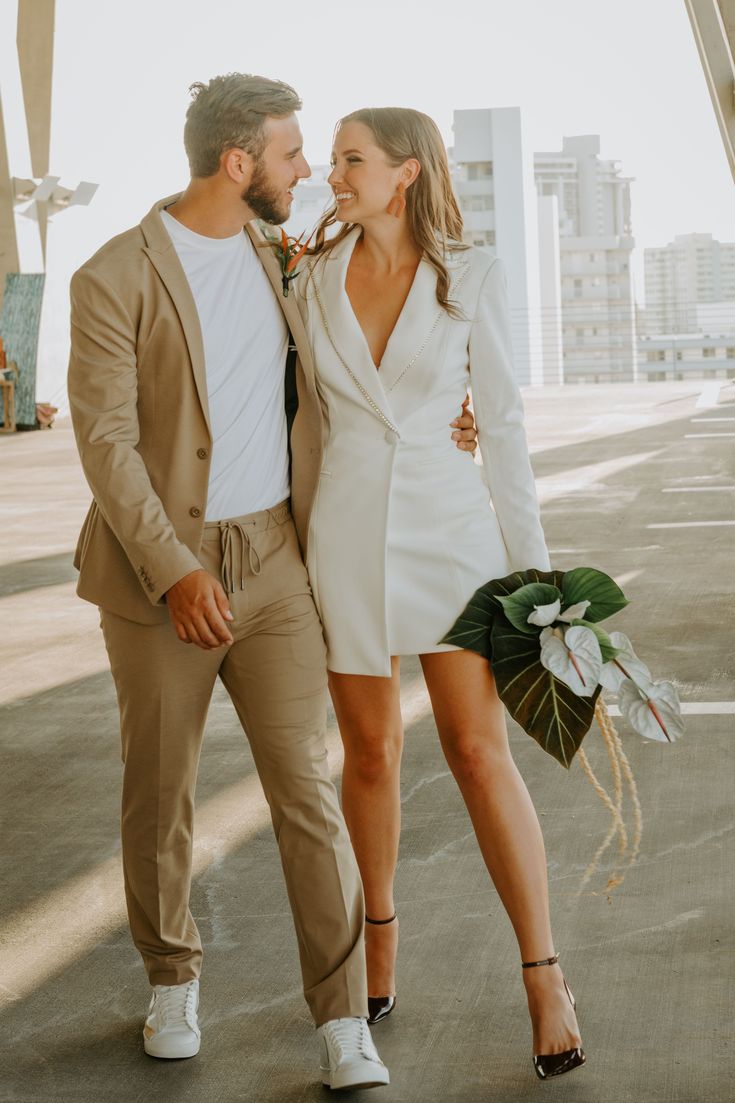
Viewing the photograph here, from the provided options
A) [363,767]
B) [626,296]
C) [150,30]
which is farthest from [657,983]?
[626,296]

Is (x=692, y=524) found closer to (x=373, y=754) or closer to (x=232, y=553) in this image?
(x=373, y=754)

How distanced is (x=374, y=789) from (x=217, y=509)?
0.60m

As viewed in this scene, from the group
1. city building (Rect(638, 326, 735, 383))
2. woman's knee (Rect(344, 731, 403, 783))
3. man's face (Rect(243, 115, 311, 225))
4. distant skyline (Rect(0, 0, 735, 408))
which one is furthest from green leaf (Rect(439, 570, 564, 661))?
city building (Rect(638, 326, 735, 383))

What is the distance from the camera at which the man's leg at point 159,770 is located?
7.40 feet

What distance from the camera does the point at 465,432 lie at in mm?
2336

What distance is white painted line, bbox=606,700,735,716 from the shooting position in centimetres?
440

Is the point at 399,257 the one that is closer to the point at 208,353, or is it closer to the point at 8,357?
the point at 208,353

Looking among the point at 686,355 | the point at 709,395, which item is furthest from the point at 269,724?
the point at 686,355

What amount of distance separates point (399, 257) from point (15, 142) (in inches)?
662

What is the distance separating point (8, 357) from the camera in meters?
16.8

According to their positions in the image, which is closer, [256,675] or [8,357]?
[256,675]

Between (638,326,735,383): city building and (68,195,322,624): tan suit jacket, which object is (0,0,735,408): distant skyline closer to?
(638,326,735,383): city building

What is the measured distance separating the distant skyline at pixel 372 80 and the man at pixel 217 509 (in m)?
7.76

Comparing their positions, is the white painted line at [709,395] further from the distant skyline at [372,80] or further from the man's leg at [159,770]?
the man's leg at [159,770]
